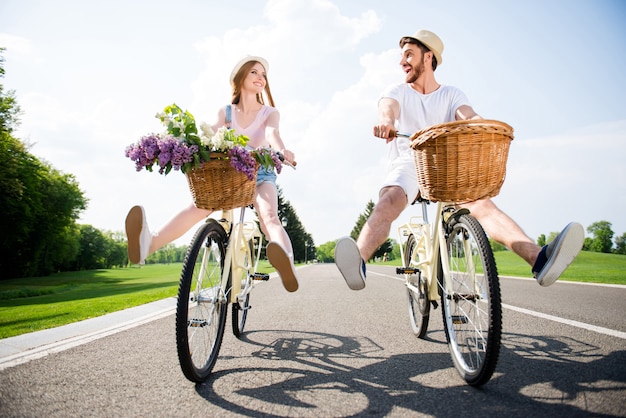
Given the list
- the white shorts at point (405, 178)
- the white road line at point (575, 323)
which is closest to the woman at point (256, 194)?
the white shorts at point (405, 178)

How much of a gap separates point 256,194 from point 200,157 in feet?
3.02

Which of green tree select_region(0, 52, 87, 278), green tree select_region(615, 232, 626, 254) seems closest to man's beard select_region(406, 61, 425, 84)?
green tree select_region(0, 52, 87, 278)

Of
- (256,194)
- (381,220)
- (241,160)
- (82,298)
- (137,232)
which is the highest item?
(241,160)

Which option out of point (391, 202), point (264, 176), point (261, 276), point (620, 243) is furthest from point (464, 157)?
point (620, 243)

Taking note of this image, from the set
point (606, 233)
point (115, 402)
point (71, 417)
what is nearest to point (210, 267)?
point (115, 402)

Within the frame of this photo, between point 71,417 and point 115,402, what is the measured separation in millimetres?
232

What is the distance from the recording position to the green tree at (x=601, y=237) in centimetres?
10079

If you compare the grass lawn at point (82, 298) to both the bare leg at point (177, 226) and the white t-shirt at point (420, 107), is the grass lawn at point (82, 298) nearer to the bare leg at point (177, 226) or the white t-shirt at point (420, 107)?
the bare leg at point (177, 226)

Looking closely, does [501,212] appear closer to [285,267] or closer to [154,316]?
[285,267]

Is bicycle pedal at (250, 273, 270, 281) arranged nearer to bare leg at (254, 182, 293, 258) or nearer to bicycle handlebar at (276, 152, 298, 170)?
bare leg at (254, 182, 293, 258)

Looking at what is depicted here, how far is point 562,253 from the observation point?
2.31 m

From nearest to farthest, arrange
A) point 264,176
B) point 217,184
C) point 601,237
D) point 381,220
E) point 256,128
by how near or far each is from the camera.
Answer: point 217,184 → point 381,220 → point 264,176 → point 256,128 → point 601,237

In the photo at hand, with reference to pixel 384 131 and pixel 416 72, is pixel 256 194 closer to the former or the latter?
pixel 384 131

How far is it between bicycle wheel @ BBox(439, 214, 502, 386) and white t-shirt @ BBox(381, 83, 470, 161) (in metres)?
1.04
